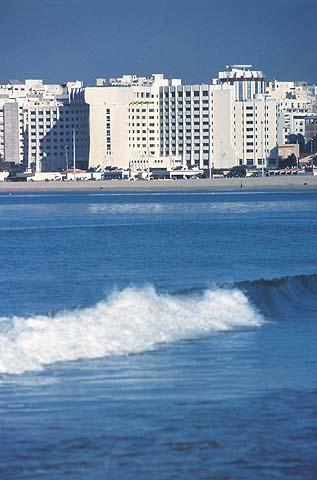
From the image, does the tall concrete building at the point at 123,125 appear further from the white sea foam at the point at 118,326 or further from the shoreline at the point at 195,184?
the white sea foam at the point at 118,326

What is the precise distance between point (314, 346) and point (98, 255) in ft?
70.2

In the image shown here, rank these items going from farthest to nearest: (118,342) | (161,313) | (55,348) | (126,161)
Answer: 1. (126,161)
2. (161,313)
3. (118,342)
4. (55,348)

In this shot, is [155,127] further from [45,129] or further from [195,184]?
[195,184]

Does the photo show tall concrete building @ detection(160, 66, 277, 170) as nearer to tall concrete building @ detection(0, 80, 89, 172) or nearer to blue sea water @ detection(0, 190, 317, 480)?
tall concrete building @ detection(0, 80, 89, 172)

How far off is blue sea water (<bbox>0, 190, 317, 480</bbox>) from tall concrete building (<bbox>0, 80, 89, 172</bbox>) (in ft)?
511

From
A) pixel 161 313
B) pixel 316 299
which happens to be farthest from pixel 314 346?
pixel 316 299

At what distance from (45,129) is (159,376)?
574ft

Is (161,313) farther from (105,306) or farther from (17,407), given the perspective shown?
(17,407)

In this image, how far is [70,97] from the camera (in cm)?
18662

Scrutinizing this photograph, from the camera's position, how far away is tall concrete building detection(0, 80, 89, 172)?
603ft

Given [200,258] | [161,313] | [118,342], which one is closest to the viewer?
[118,342]

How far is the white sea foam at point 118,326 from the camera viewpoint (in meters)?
14.3

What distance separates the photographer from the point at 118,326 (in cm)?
1653

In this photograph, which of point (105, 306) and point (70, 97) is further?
point (70, 97)
